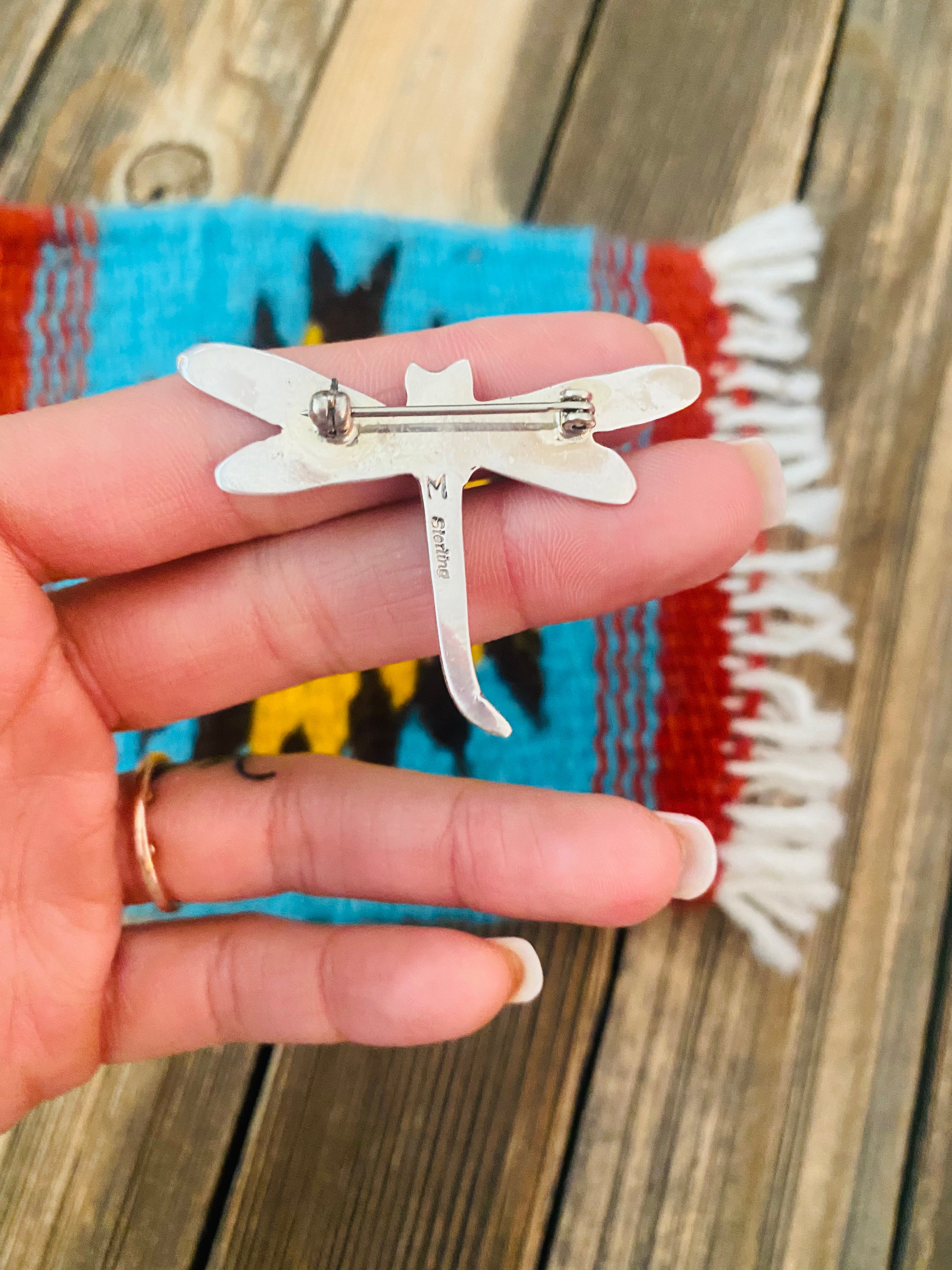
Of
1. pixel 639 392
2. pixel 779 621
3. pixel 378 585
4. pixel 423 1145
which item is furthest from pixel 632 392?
pixel 423 1145

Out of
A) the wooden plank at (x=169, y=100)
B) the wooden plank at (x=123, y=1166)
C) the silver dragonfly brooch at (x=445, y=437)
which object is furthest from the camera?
the wooden plank at (x=169, y=100)

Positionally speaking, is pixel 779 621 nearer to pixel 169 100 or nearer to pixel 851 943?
pixel 851 943

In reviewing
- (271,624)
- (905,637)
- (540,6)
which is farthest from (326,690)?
(540,6)

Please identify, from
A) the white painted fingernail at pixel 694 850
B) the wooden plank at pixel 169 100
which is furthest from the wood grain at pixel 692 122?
the white painted fingernail at pixel 694 850

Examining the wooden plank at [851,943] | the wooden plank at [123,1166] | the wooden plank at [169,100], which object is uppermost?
the wooden plank at [169,100]

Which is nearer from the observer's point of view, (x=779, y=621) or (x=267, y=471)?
(x=267, y=471)

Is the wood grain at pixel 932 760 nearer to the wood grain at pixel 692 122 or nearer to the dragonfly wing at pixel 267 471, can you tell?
the wood grain at pixel 692 122
